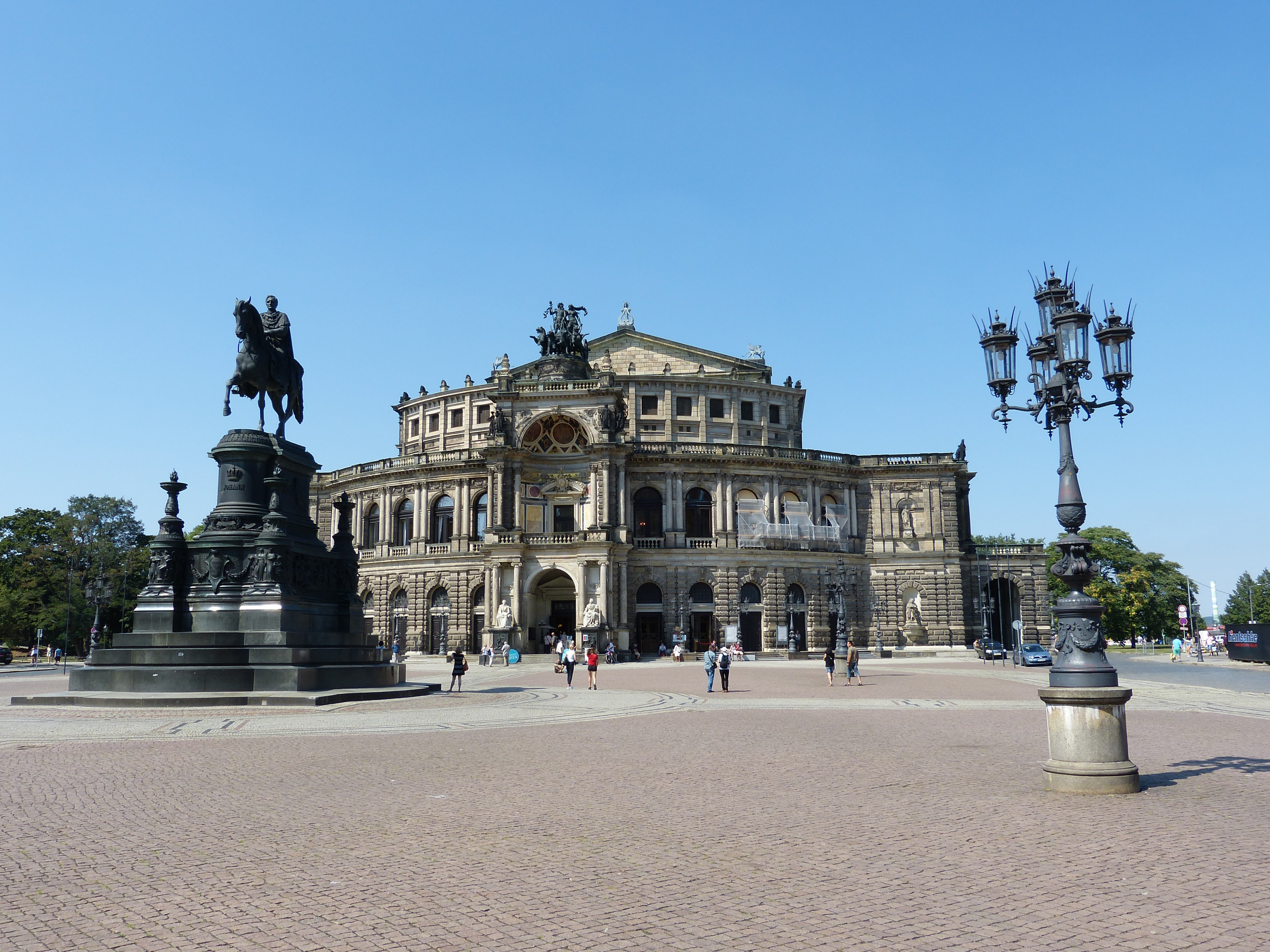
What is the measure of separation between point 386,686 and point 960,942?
72.3 feet

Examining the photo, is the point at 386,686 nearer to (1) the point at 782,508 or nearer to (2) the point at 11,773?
(2) the point at 11,773

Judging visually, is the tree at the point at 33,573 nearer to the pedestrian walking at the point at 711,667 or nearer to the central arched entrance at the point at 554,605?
the central arched entrance at the point at 554,605

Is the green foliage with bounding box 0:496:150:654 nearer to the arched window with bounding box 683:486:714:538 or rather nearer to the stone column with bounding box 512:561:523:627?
the stone column with bounding box 512:561:523:627

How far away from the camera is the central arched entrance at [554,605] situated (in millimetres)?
63094

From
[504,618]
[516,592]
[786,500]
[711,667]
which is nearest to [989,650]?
[786,500]

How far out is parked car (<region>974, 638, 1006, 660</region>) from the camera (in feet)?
188

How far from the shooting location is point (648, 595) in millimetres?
63531

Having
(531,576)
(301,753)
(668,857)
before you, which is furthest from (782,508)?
(668,857)

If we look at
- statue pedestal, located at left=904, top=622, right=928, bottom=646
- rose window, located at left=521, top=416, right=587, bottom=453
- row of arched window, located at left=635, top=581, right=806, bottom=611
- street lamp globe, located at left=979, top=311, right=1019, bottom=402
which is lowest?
statue pedestal, located at left=904, top=622, right=928, bottom=646

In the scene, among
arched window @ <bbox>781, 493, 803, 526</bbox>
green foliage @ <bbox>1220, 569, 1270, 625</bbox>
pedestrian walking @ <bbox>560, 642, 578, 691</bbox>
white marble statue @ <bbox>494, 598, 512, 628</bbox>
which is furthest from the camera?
green foliage @ <bbox>1220, 569, 1270, 625</bbox>

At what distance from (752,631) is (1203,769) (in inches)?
2035

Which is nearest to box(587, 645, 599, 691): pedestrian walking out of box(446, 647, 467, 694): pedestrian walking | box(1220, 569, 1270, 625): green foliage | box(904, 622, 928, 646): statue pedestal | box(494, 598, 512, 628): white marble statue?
box(446, 647, 467, 694): pedestrian walking

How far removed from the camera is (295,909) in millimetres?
6387

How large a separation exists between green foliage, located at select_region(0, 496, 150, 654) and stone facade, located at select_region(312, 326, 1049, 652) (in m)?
21.5
